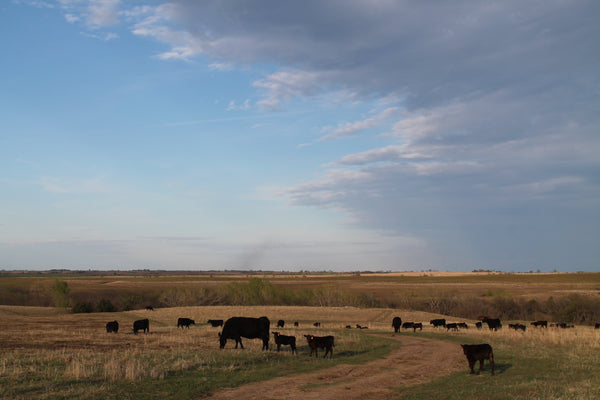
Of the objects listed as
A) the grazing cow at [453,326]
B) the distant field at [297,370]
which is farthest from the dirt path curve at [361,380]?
the grazing cow at [453,326]

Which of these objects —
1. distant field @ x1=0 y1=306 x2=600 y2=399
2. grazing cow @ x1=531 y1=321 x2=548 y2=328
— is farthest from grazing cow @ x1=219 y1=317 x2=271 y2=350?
grazing cow @ x1=531 y1=321 x2=548 y2=328

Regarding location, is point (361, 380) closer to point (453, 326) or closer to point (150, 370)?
point (150, 370)

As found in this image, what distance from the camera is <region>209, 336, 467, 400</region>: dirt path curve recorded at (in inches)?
595

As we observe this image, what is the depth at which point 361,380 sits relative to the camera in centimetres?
1784

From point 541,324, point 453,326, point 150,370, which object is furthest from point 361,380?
point 541,324

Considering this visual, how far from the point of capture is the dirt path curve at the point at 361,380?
49.6 ft

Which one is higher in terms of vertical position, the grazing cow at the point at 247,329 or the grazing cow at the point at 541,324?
the grazing cow at the point at 247,329

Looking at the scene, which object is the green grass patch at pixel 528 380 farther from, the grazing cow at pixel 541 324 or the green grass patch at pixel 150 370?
the grazing cow at pixel 541 324

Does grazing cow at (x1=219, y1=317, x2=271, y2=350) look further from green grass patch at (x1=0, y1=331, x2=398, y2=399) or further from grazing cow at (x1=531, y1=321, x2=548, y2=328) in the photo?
grazing cow at (x1=531, y1=321, x2=548, y2=328)

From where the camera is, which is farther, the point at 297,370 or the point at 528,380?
the point at 297,370

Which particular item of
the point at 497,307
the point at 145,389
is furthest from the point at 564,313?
the point at 145,389

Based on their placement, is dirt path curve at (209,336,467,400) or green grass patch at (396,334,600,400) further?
dirt path curve at (209,336,467,400)

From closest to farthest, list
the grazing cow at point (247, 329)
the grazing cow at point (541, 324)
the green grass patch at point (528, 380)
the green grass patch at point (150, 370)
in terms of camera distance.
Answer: the green grass patch at point (528, 380) → the green grass patch at point (150, 370) → the grazing cow at point (247, 329) → the grazing cow at point (541, 324)

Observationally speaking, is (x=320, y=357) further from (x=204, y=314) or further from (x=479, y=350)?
(x=204, y=314)
